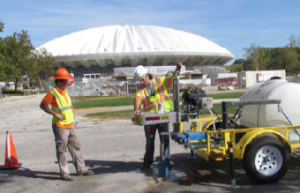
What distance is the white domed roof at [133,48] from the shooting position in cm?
6800

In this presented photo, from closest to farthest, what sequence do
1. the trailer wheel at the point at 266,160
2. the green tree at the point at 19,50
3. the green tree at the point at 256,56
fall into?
the trailer wheel at the point at 266,160 < the green tree at the point at 19,50 < the green tree at the point at 256,56

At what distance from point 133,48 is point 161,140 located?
64488mm

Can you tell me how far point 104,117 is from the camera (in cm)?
1672

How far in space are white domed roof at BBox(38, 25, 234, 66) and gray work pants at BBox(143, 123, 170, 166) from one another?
6145 cm

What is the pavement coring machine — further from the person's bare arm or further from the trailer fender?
the person's bare arm

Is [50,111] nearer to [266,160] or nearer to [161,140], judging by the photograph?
[161,140]

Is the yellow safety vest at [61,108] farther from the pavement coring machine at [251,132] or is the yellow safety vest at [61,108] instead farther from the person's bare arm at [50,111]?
the pavement coring machine at [251,132]

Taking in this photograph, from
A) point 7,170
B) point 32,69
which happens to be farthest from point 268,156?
point 32,69

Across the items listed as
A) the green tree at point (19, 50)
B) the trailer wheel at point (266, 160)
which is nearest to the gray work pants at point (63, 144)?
the trailer wheel at point (266, 160)

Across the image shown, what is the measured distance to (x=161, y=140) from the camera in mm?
5723

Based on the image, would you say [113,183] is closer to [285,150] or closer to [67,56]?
[285,150]

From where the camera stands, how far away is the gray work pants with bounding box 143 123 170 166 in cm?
573

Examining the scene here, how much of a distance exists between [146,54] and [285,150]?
62.9m

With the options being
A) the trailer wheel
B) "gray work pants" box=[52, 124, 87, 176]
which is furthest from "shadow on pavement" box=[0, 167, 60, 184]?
the trailer wheel
